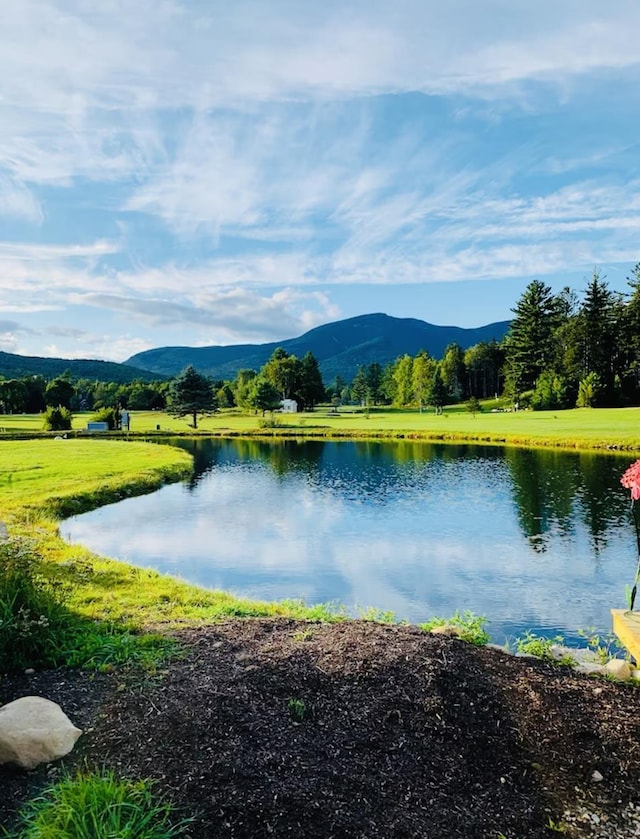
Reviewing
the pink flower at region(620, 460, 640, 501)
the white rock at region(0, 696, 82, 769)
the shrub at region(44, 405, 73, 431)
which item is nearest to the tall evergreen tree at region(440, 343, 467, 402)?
the shrub at region(44, 405, 73, 431)

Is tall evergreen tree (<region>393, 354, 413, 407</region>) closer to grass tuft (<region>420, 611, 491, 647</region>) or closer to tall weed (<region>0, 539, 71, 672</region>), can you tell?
grass tuft (<region>420, 611, 491, 647</region>)

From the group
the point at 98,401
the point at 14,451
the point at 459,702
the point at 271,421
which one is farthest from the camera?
the point at 98,401

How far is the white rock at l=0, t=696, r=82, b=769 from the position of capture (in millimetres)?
4254

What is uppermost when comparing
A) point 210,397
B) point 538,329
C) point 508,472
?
point 538,329

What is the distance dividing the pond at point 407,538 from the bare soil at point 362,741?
17.3ft

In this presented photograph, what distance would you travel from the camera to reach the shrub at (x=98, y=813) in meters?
3.44

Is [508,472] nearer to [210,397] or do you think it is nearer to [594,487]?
[594,487]

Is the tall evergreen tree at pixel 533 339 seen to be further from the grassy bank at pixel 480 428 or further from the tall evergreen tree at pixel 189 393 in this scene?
the tall evergreen tree at pixel 189 393

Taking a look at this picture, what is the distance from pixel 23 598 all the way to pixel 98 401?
12001cm

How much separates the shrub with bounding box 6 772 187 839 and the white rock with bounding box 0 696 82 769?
1.36ft

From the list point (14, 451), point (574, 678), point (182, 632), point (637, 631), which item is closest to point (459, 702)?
point (574, 678)

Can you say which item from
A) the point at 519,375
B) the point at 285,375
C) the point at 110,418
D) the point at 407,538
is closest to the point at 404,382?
the point at 285,375

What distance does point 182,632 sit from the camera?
6.94m

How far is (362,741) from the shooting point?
14.8 ft
